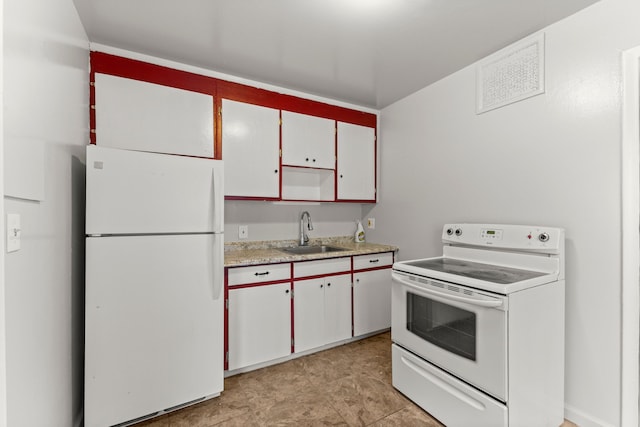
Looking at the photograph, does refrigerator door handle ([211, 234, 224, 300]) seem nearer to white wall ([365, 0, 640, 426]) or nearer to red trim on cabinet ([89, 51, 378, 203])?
red trim on cabinet ([89, 51, 378, 203])

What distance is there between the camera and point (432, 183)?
2641 millimetres

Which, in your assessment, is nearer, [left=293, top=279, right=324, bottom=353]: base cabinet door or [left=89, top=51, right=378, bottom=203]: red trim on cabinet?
[left=89, top=51, right=378, bottom=203]: red trim on cabinet

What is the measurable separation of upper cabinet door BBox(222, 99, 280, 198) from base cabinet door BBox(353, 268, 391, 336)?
1123mm

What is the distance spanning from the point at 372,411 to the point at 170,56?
108 inches

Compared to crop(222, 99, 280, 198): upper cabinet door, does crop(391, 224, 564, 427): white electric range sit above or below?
below

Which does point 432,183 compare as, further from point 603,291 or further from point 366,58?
point 603,291

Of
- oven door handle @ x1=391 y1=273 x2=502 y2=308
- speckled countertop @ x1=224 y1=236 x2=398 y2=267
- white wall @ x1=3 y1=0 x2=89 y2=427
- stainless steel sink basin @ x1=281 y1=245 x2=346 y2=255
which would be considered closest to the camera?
white wall @ x1=3 y1=0 x2=89 y2=427

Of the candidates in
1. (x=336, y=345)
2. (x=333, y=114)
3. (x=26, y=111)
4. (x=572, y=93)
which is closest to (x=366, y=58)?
(x=333, y=114)

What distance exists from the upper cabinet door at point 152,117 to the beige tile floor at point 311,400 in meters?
1.72

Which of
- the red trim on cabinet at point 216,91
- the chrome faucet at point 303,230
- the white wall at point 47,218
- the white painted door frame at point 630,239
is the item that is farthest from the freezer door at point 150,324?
the white painted door frame at point 630,239

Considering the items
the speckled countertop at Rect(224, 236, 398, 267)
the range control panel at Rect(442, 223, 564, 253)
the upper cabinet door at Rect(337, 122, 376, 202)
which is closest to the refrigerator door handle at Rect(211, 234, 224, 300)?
the speckled countertop at Rect(224, 236, 398, 267)

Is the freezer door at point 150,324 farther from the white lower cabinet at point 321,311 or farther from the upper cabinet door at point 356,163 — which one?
the upper cabinet door at point 356,163

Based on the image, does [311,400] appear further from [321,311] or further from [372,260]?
[372,260]

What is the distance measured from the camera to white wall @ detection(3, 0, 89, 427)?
3.18ft
